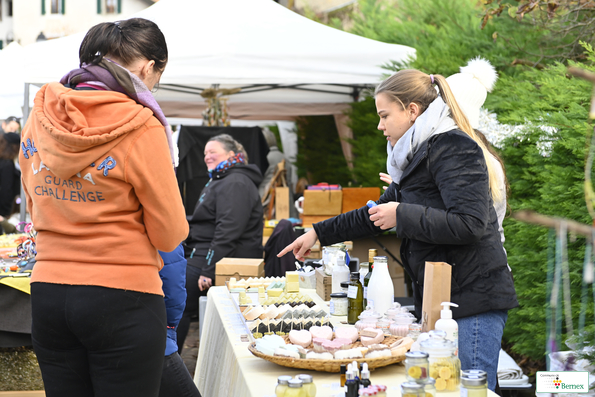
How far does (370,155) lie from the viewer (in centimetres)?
620

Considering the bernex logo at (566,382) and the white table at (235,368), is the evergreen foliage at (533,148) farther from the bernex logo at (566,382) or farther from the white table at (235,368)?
the white table at (235,368)

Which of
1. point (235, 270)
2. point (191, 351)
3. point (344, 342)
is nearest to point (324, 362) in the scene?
point (344, 342)

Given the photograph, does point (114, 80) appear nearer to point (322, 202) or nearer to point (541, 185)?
point (541, 185)

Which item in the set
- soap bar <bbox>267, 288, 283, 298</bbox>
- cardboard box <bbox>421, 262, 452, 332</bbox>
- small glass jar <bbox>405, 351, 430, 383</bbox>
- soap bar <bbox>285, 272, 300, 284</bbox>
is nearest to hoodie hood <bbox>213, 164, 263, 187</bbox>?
soap bar <bbox>285, 272, 300, 284</bbox>

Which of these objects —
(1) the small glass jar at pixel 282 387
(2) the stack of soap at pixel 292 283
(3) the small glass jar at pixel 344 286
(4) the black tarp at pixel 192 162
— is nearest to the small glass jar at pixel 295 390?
(1) the small glass jar at pixel 282 387

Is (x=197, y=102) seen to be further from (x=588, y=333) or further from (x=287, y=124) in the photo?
(x=588, y=333)

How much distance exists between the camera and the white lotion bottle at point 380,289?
2141mm

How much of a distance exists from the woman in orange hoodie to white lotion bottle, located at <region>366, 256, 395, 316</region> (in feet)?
2.77

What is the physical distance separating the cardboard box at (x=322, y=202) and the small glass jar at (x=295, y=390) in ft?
12.3

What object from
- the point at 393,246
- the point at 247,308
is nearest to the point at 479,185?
the point at 247,308

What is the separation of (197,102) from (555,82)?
18.7ft

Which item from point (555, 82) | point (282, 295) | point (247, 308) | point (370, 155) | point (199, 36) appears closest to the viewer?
point (247, 308)

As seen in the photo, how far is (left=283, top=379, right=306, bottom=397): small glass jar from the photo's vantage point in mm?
1379

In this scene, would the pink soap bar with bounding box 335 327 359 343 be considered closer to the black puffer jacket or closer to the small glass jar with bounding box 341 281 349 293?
the black puffer jacket
